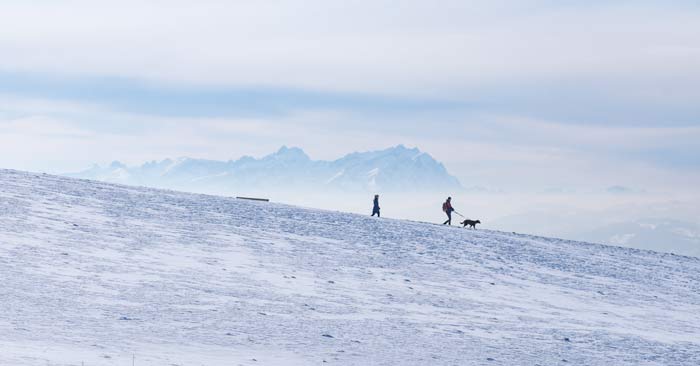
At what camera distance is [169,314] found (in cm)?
2295

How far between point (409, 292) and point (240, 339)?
10905 millimetres

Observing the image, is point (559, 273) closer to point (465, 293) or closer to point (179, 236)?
point (465, 293)

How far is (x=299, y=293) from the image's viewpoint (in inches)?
1113

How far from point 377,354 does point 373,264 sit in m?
15.8

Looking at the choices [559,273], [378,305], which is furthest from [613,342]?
[559,273]

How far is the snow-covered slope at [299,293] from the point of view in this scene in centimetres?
2055

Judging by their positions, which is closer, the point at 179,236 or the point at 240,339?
the point at 240,339

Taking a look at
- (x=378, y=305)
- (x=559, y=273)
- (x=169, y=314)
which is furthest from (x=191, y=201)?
(x=169, y=314)

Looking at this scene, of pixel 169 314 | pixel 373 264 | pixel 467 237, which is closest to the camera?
pixel 169 314

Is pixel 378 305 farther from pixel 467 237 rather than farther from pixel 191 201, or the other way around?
pixel 191 201

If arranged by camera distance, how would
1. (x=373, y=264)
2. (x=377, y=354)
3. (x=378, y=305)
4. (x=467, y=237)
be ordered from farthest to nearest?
(x=467, y=237)
(x=373, y=264)
(x=378, y=305)
(x=377, y=354)

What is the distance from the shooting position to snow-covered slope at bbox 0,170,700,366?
20.5 metres

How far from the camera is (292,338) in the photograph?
71.5 feet

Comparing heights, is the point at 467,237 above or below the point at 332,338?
above
